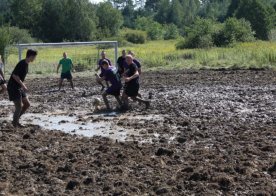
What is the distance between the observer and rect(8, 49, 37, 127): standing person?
13.4 meters

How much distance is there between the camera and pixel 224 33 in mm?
51344

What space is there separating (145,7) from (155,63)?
148537mm

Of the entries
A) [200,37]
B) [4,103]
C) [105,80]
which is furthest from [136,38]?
[105,80]

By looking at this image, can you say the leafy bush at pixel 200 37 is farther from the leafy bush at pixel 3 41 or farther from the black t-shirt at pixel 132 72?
the black t-shirt at pixel 132 72

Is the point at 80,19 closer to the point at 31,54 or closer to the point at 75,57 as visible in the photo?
the point at 75,57

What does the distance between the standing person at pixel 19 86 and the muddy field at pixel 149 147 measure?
1.78 ft

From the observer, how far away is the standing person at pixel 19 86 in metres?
13.4

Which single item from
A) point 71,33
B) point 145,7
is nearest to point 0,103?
point 71,33

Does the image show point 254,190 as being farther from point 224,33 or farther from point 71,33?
point 71,33

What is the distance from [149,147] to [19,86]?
384cm

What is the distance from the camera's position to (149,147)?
1158 centimetres

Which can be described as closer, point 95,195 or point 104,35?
point 95,195

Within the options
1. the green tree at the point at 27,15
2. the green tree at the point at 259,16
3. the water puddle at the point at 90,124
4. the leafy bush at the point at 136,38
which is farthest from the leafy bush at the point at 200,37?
the green tree at the point at 27,15

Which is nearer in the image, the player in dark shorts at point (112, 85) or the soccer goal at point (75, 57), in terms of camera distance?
the player in dark shorts at point (112, 85)
